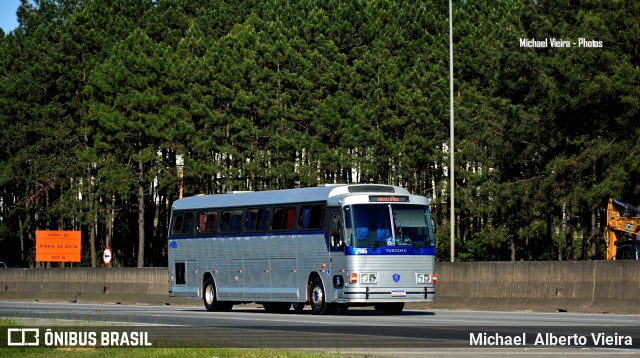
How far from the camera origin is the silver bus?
107 feet

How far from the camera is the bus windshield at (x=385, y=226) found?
108 feet

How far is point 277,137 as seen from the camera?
8075 centimetres

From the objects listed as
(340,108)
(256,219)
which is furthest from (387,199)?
(340,108)

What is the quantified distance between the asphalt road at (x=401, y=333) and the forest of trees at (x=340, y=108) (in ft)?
122

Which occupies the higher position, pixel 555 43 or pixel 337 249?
pixel 555 43

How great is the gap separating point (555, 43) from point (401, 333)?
47.8 meters

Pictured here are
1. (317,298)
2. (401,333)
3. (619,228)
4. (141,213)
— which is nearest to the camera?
(401,333)

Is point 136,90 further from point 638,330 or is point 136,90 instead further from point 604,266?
point 638,330

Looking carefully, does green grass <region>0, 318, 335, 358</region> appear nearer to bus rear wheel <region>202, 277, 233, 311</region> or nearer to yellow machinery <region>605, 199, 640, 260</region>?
bus rear wheel <region>202, 277, 233, 311</region>

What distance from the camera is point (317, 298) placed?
1329 inches

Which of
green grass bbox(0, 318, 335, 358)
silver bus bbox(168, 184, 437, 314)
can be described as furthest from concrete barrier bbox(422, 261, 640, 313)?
green grass bbox(0, 318, 335, 358)

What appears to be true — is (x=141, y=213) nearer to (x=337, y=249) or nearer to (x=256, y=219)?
(x=256, y=219)

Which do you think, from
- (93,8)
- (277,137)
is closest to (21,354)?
(277,137)

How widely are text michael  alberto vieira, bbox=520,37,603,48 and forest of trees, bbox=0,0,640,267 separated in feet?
0.82
